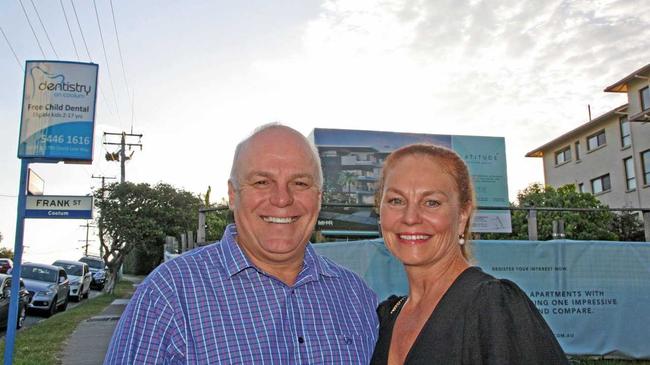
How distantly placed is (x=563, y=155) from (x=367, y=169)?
30402mm

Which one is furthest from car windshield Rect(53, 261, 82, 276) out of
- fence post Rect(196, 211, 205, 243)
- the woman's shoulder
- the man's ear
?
the woman's shoulder

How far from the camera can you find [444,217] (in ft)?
8.20

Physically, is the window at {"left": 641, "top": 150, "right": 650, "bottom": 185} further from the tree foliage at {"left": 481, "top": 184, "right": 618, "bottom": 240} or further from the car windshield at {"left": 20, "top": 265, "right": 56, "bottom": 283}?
the car windshield at {"left": 20, "top": 265, "right": 56, "bottom": 283}

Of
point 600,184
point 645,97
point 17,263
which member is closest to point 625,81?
point 645,97

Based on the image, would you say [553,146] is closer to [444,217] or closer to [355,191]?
[355,191]

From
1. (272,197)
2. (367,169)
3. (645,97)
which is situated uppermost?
(645,97)

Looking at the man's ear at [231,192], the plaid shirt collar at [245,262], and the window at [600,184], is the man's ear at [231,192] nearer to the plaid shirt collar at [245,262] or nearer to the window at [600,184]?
the plaid shirt collar at [245,262]

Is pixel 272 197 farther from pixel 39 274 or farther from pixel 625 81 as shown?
pixel 625 81

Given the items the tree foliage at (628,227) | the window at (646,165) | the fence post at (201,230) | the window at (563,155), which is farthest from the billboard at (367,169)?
the window at (563,155)

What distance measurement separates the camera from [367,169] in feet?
46.1

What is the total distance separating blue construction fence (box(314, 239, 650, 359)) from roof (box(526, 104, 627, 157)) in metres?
26.8

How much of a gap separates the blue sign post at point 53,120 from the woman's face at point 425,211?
577 cm

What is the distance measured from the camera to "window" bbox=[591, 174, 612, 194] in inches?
1330

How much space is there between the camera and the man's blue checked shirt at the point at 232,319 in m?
2.08
